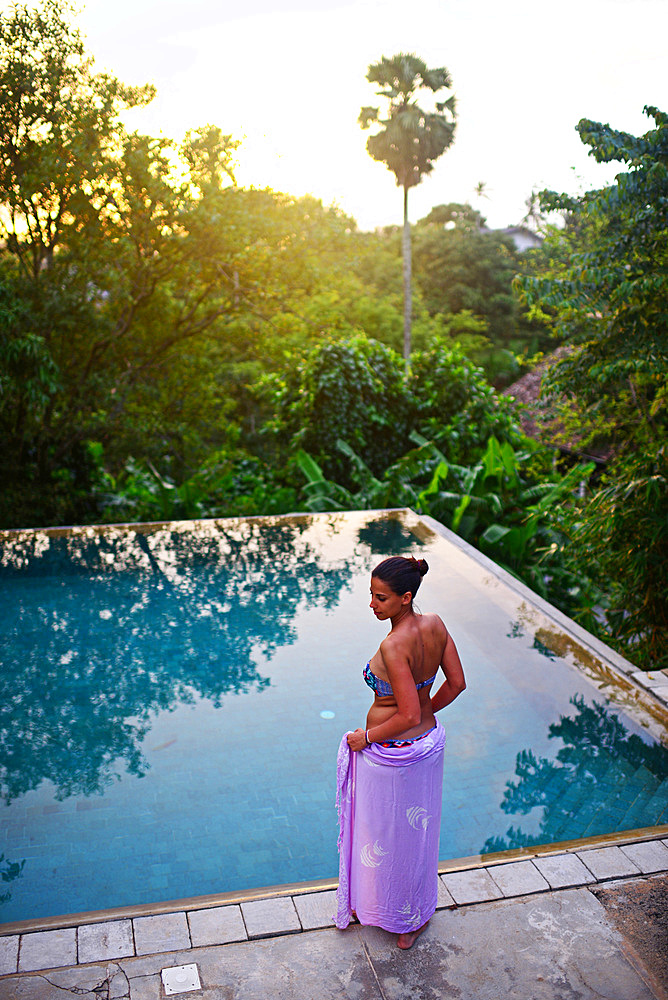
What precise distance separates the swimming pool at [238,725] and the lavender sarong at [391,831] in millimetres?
952

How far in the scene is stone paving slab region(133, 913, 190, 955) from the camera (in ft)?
9.95

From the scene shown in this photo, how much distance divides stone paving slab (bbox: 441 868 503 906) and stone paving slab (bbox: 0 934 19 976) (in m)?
1.70

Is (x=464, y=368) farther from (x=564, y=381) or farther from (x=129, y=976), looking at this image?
(x=129, y=976)

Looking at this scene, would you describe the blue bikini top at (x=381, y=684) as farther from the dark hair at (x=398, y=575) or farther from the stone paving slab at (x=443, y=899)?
the stone paving slab at (x=443, y=899)

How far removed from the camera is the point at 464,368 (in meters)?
13.4

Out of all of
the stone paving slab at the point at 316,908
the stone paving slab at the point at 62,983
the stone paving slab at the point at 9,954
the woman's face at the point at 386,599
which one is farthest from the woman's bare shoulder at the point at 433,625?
the stone paving slab at the point at 9,954

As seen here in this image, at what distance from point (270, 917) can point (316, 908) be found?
0.19 m

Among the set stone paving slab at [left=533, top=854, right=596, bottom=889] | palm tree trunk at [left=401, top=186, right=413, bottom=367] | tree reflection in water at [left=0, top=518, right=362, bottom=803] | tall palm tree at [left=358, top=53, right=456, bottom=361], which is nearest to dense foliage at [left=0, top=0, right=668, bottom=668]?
tree reflection in water at [left=0, top=518, right=362, bottom=803]

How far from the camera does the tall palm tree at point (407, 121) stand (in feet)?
94.6

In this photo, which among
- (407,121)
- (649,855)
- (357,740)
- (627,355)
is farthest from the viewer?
(407,121)

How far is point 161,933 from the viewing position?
3109 mm

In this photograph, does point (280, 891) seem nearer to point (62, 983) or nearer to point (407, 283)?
point (62, 983)

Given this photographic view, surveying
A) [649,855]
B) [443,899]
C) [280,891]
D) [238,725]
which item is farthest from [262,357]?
[443,899]

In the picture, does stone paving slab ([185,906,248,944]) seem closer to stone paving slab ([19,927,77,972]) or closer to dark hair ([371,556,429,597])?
stone paving slab ([19,927,77,972])
